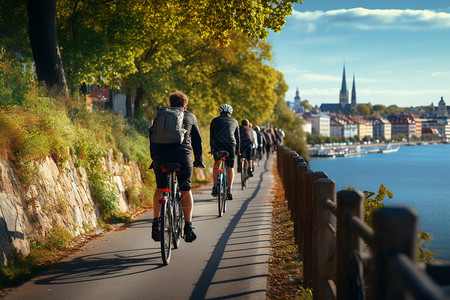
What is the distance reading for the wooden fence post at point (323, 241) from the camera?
4.39m

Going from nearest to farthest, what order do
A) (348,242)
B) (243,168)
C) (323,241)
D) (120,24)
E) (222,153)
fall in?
(348,242), (323,241), (222,153), (120,24), (243,168)

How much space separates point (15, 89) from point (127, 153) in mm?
3629

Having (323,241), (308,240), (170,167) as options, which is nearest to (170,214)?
(170,167)

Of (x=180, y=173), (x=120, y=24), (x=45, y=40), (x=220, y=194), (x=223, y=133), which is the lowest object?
(x=220, y=194)

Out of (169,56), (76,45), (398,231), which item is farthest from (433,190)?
(398,231)

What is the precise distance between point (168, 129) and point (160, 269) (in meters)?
1.62

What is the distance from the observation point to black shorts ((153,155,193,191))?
658 centimetres

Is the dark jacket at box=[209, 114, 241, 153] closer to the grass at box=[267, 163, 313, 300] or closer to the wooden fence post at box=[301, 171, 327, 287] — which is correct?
the grass at box=[267, 163, 313, 300]

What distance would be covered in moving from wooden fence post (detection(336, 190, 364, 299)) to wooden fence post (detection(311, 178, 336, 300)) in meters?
0.69

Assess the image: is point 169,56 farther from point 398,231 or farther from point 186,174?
point 398,231

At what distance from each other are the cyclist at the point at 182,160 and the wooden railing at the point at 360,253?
1.47m

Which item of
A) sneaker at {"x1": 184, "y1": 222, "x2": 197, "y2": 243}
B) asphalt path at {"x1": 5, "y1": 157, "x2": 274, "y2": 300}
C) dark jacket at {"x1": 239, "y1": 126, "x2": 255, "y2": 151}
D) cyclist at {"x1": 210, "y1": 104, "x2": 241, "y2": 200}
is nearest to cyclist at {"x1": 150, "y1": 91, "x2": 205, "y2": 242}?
sneaker at {"x1": 184, "y1": 222, "x2": 197, "y2": 243}

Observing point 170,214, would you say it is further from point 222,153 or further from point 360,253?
point 222,153

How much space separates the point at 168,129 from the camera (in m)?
6.46
